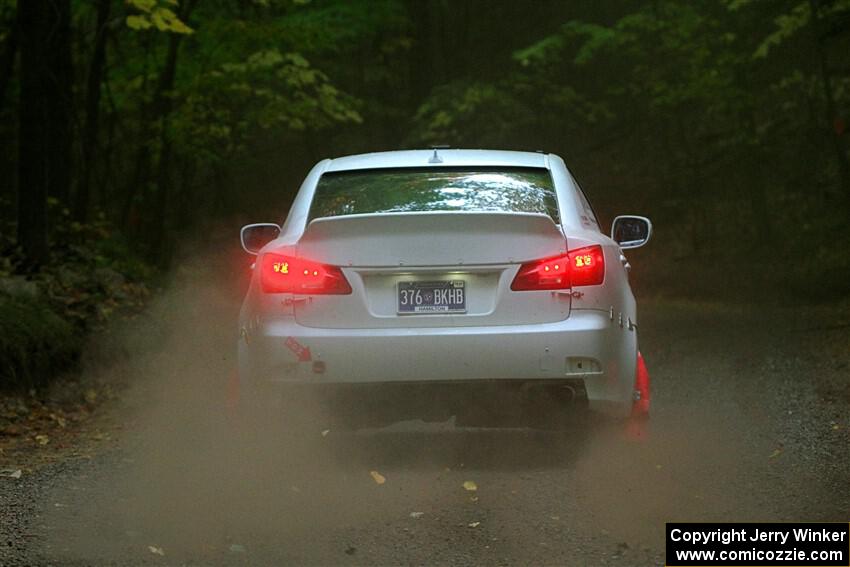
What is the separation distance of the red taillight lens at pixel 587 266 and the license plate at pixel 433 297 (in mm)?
558

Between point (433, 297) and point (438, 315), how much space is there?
96 millimetres

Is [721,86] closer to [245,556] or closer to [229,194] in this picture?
[229,194]

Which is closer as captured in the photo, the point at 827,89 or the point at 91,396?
the point at 91,396

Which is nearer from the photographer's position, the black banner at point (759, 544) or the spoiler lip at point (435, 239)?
the black banner at point (759, 544)

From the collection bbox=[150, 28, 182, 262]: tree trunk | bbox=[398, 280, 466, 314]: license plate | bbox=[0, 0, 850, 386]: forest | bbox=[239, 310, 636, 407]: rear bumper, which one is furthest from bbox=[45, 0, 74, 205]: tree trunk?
bbox=[398, 280, 466, 314]: license plate

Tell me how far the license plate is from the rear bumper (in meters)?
0.10

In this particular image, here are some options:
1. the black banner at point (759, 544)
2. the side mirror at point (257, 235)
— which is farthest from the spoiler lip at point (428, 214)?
the black banner at point (759, 544)

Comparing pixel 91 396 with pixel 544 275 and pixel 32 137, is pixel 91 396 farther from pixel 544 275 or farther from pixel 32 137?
pixel 544 275

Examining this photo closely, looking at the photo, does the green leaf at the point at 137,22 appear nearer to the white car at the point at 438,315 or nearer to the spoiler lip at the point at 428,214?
the white car at the point at 438,315

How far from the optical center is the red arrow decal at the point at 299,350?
23.9 feet

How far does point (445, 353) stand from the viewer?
7.18 m

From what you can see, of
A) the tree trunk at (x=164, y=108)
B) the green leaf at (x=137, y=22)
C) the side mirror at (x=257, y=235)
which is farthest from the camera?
the tree trunk at (x=164, y=108)

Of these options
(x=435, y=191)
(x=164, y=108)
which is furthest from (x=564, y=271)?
(x=164, y=108)

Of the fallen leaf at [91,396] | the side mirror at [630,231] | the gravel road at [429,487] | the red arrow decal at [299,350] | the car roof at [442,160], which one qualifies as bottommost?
the fallen leaf at [91,396]
